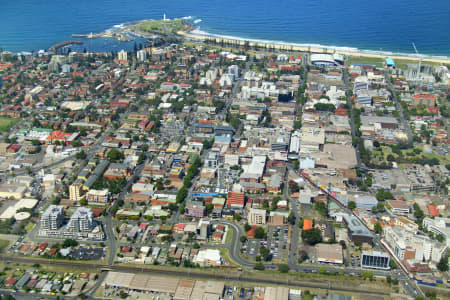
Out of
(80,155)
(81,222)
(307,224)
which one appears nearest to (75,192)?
(81,222)

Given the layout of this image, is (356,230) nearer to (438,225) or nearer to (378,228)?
(378,228)

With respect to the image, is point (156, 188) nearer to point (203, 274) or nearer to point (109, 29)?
point (203, 274)

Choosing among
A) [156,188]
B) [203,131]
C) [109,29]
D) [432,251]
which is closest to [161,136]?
[203,131]

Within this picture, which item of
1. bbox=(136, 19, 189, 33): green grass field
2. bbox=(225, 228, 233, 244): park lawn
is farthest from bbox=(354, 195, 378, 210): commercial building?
bbox=(136, 19, 189, 33): green grass field

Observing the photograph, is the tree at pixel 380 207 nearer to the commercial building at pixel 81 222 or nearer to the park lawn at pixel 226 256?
the park lawn at pixel 226 256

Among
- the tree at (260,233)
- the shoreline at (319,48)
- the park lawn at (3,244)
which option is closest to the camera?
the park lawn at (3,244)

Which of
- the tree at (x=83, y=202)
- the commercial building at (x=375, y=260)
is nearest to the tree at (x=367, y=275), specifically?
the commercial building at (x=375, y=260)
